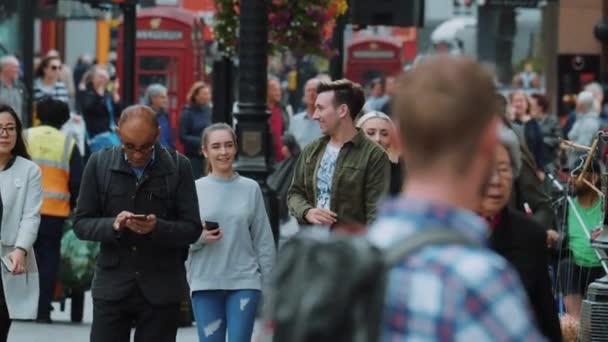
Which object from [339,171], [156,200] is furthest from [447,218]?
[339,171]

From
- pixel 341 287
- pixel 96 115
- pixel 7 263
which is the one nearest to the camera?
pixel 341 287

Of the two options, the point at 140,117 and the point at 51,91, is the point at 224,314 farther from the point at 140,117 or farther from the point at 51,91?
the point at 51,91

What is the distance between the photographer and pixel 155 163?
8.46 m

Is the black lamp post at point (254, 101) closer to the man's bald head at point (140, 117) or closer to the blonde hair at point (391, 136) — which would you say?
the blonde hair at point (391, 136)

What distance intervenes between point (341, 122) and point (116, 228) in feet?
4.84

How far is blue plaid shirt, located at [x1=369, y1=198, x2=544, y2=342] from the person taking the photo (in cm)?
314

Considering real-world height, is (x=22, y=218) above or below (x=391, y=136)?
below

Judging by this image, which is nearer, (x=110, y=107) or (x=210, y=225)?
(x=210, y=225)

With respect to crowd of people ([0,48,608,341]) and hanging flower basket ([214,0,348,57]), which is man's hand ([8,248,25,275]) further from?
hanging flower basket ([214,0,348,57])

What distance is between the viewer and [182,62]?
28812 millimetres

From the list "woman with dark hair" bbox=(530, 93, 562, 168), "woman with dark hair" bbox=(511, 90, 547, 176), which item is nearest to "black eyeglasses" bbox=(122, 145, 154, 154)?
"woman with dark hair" bbox=(511, 90, 547, 176)

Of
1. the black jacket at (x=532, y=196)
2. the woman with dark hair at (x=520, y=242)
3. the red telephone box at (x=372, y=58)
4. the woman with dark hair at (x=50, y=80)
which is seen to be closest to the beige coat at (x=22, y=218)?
the black jacket at (x=532, y=196)

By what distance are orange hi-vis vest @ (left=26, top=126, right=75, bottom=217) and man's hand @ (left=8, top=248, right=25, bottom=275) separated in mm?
3693

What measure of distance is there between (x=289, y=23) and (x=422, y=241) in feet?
44.3
